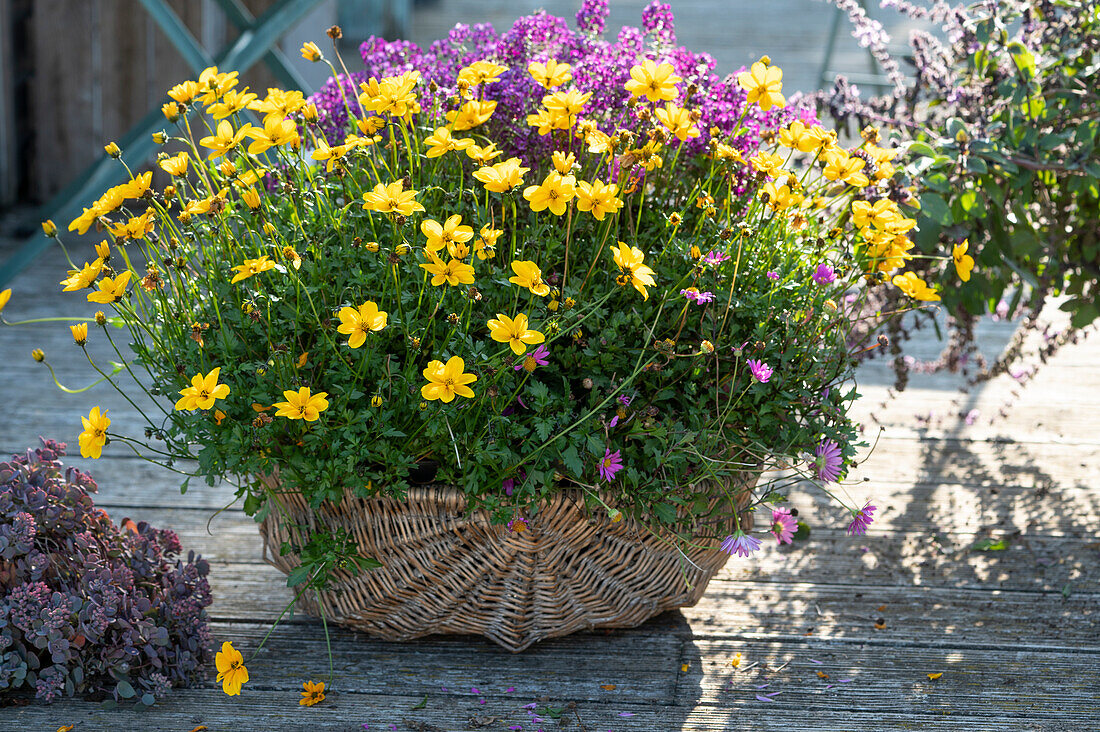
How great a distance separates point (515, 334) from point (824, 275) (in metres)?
0.50

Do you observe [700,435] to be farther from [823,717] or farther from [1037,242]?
[1037,242]

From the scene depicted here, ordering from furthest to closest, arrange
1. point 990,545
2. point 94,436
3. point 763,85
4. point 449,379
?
point 990,545, point 763,85, point 94,436, point 449,379

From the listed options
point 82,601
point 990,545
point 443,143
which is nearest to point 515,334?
point 443,143

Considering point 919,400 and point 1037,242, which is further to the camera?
point 919,400

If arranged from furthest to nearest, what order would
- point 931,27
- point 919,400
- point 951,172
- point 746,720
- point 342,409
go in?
point 931,27, point 919,400, point 951,172, point 746,720, point 342,409

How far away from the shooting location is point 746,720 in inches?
53.6

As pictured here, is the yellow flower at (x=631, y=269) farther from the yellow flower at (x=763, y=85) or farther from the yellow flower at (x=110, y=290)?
the yellow flower at (x=110, y=290)

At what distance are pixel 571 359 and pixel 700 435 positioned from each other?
197 mm

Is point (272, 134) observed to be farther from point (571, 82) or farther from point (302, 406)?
point (571, 82)

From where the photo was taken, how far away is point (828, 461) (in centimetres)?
131

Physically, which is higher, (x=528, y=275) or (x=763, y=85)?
(x=763, y=85)

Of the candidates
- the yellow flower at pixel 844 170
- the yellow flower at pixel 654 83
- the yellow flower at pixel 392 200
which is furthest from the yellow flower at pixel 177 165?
the yellow flower at pixel 844 170

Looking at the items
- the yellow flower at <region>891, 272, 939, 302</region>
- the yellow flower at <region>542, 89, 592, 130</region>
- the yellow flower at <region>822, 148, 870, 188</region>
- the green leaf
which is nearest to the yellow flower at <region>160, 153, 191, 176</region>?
the yellow flower at <region>542, 89, 592, 130</region>

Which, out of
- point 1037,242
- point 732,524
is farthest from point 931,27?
point 732,524
